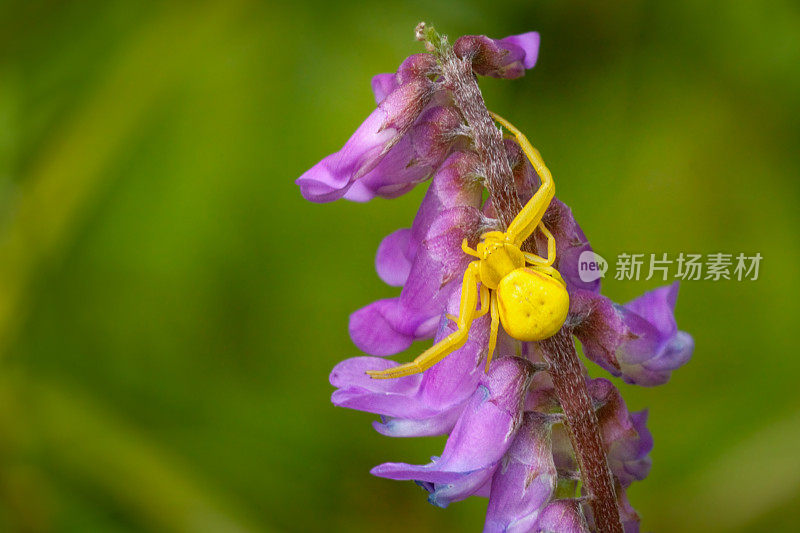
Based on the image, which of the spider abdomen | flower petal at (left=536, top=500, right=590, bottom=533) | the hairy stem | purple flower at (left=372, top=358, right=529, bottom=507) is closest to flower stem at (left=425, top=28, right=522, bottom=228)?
the hairy stem

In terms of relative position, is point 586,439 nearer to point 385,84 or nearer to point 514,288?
point 514,288

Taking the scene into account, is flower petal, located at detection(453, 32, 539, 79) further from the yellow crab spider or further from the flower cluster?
the yellow crab spider

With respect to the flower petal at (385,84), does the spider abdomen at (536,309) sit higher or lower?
lower

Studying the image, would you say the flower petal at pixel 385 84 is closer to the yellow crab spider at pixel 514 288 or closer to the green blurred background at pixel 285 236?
the yellow crab spider at pixel 514 288

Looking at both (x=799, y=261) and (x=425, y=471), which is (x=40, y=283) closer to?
(x=425, y=471)

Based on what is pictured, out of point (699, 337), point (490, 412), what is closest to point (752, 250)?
point (699, 337)

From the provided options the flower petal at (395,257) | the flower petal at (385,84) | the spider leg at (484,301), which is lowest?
the spider leg at (484,301)

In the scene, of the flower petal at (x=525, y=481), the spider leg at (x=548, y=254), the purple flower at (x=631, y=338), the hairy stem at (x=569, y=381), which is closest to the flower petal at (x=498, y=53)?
the hairy stem at (x=569, y=381)
